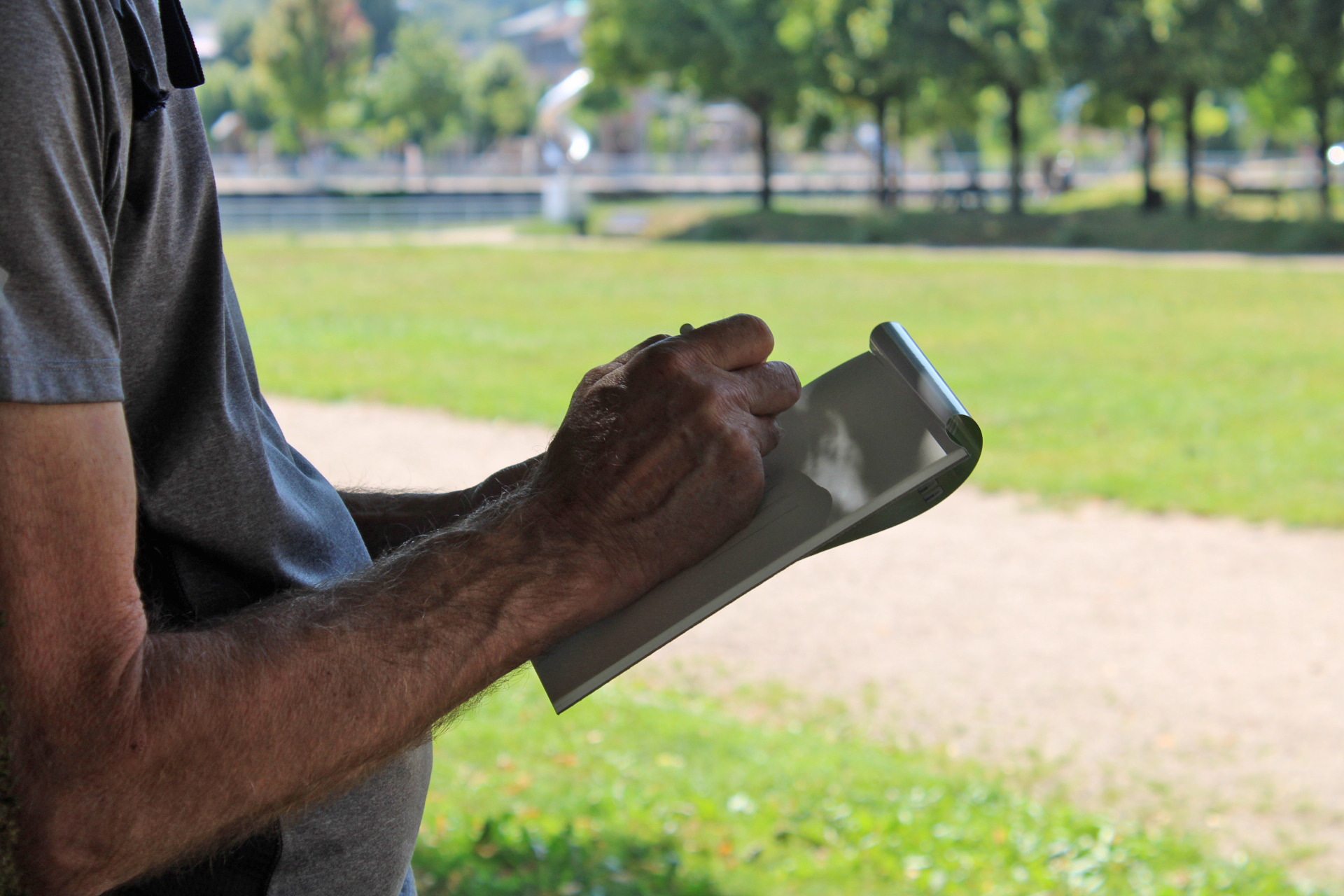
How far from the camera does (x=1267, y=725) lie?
5.60 meters

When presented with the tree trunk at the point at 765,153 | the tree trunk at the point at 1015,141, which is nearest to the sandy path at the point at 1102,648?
the tree trunk at the point at 1015,141

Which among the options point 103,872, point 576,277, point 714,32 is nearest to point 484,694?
point 103,872

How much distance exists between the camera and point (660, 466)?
1.14m

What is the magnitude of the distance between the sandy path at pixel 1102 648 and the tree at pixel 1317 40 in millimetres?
23587

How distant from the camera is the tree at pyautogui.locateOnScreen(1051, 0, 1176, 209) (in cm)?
3138

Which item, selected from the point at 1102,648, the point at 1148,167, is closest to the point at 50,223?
the point at 1102,648

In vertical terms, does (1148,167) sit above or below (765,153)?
below

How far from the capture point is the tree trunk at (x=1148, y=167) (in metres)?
33.2

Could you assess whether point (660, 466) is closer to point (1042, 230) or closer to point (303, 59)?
point (1042, 230)

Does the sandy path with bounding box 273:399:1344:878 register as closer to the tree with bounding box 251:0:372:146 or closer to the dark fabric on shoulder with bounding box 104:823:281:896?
the dark fabric on shoulder with bounding box 104:823:281:896

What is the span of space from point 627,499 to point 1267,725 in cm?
524

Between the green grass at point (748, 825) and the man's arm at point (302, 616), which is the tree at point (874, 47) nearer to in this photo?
the green grass at point (748, 825)

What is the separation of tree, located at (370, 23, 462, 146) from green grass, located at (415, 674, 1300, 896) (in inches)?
2412

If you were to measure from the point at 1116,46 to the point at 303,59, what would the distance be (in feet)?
121
